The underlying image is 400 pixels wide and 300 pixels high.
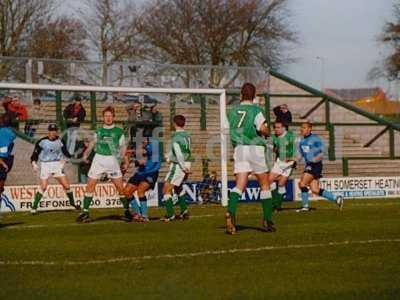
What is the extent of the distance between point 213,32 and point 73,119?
26.1 meters

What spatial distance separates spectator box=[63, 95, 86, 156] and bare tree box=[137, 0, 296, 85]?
24147mm

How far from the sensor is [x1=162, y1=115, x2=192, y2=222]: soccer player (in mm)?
20094

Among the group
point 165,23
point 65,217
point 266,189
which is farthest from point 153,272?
point 165,23

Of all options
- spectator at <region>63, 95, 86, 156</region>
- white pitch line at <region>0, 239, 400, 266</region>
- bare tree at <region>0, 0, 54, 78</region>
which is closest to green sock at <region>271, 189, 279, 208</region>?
spectator at <region>63, 95, 86, 156</region>

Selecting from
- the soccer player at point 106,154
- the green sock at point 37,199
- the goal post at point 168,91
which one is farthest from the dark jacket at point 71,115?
the soccer player at point 106,154

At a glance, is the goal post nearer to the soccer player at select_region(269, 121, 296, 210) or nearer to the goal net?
the goal net

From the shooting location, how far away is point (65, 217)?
21.7m

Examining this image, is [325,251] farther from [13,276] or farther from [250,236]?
[13,276]

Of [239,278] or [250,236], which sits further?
[250,236]

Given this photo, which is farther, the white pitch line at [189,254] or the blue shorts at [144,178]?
the blue shorts at [144,178]

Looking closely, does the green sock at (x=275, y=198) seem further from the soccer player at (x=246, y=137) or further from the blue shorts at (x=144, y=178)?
the soccer player at (x=246, y=137)

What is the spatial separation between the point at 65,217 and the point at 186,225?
454 cm

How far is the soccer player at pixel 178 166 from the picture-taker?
20094 millimetres

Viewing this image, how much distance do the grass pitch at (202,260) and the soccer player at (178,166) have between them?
1536 millimetres
